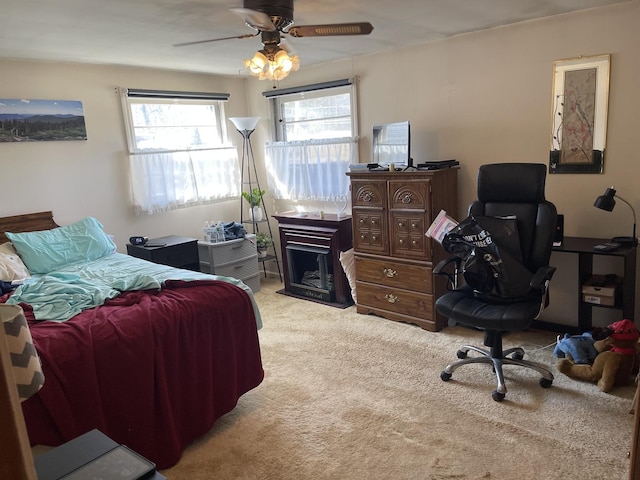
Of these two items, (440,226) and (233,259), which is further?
(233,259)

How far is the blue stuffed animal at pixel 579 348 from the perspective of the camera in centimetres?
295

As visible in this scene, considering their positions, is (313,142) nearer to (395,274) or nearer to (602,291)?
(395,274)

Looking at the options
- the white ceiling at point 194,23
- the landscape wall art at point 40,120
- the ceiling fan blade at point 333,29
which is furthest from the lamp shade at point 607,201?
the landscape wall art at point 40,120

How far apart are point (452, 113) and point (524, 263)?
5.11 feet

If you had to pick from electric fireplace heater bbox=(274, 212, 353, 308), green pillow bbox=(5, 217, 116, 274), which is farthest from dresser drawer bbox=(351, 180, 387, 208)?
green pillow bbox=(5, 217, 116, 274)

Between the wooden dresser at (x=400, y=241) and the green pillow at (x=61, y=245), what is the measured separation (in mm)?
2202

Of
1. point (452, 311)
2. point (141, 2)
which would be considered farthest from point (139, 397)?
point (141, 2)

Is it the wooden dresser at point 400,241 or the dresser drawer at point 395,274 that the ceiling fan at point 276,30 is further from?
the dresser drawer at point 395,274

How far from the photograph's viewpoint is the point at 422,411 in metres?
2.66

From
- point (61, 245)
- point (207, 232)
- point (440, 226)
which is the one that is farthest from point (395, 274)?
point (61, 245)

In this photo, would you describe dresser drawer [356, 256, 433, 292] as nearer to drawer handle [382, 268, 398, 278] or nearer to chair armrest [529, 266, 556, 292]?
drawer handle [382, 268, 398, 278]

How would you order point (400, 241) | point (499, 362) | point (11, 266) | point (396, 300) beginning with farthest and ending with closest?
1. point (396, 300)
2. point (400, 241)
3. point (11, 266)
4. point (499, 362)

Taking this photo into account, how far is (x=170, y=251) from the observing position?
14.5ft

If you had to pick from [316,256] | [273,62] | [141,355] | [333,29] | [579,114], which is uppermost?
[333,29]
